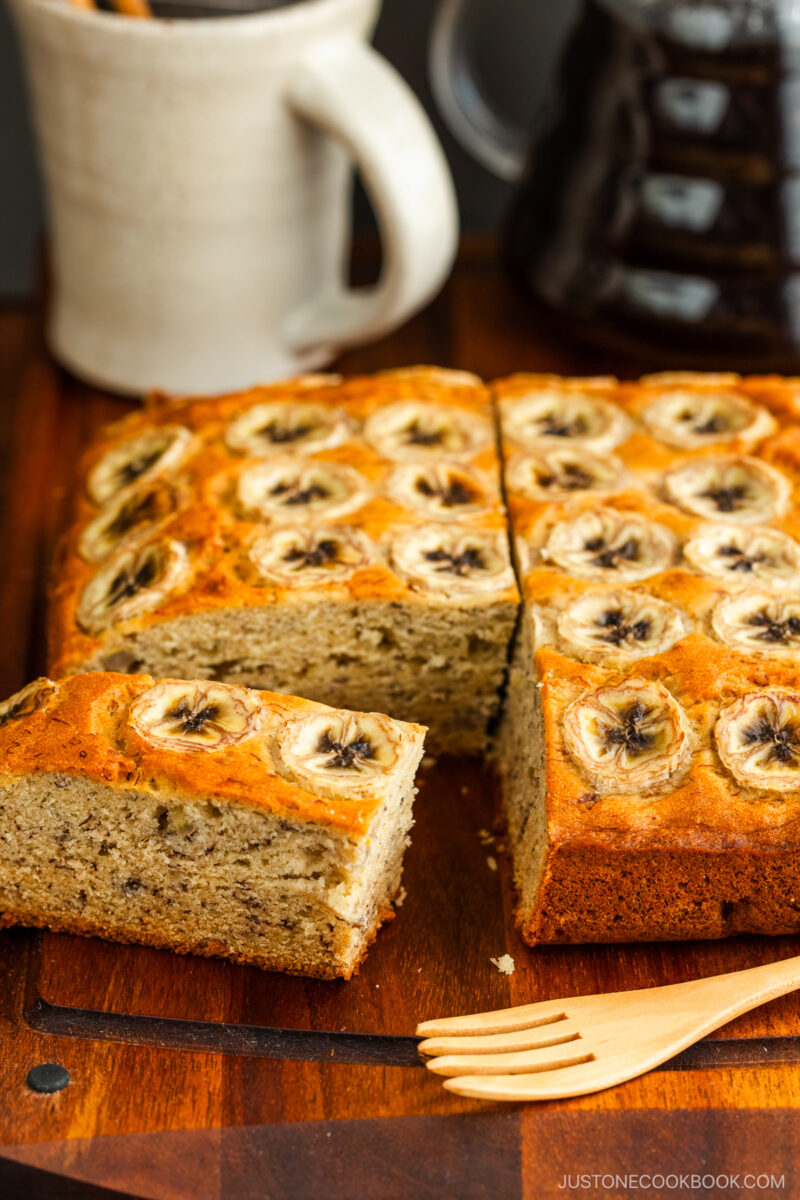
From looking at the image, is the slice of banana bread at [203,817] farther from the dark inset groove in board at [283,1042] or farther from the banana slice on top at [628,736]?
the banana slice on top at [628,736]

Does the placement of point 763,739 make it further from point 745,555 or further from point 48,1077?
point 48,1077

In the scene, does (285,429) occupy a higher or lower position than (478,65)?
lower

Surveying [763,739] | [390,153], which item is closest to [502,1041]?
[763,739]

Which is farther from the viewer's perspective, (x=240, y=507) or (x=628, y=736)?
(x=240, y=507)

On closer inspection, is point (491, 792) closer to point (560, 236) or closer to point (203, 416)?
point (203, 416)

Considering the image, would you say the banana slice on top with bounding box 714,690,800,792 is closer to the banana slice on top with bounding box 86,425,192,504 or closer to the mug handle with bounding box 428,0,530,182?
the banana slice on top with bounding box 86,425,192,504

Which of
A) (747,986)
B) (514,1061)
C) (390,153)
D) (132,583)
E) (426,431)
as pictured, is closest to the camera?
(514,1061)
